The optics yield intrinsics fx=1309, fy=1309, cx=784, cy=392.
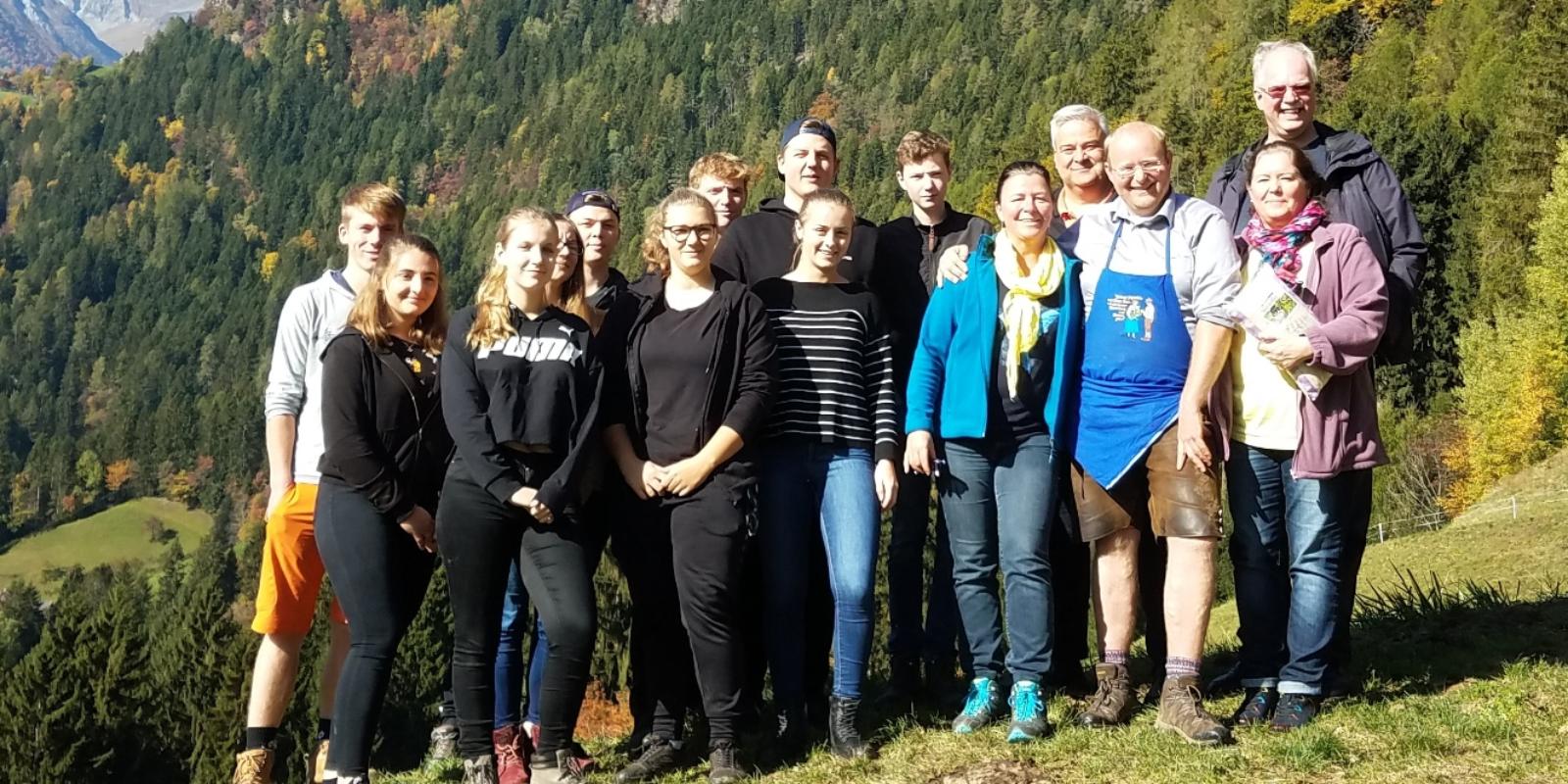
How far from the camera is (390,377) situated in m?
5.79

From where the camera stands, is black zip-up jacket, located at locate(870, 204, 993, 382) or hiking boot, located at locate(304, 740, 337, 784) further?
black zip-up jacket, located at locate(870, 204, 993, 382)

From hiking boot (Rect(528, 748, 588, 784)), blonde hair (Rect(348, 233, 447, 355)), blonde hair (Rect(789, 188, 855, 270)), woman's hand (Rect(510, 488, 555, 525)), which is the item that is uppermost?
blonde hair (Rect(789, 188, 855, 270))

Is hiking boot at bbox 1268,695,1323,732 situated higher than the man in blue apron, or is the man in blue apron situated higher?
the man in blue apron

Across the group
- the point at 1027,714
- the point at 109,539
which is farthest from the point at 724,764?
the point at 109,539

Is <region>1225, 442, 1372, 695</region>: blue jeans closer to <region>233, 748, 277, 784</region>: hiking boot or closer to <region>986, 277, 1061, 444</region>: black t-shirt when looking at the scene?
<region>986, 277, 1061, 444</region>: black t-shirt

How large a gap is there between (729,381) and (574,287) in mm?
974

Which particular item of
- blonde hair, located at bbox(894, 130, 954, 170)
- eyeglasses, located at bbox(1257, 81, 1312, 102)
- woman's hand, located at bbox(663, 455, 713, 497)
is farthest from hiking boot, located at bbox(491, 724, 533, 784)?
eyeglasses, located at bbox(1257, 81, 1312, 102)

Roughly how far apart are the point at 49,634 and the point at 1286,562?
4557 cm

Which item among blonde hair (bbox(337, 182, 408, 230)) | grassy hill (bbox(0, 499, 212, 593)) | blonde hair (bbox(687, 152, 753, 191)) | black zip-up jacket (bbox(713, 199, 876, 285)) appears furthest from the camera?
grassy hill (bbox(0, 499, 212, 593))

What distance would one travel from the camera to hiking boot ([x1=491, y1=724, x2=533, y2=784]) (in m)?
5.92

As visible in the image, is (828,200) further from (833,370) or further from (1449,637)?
(1449,637)

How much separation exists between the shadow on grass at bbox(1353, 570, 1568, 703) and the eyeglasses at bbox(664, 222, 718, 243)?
3.75m

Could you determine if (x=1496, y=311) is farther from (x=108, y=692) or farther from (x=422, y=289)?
(x=108, y=692)

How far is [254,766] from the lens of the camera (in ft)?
19.5
